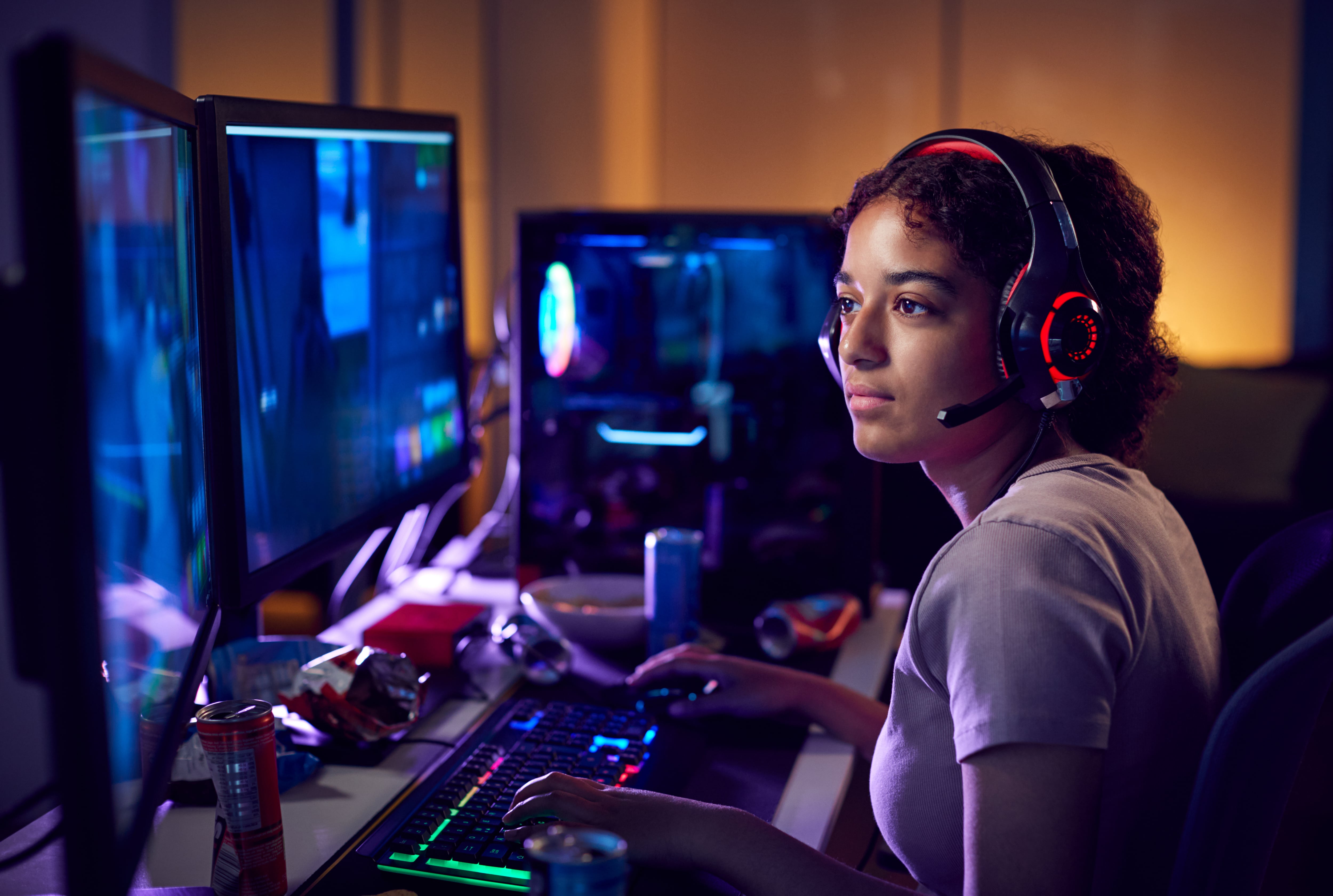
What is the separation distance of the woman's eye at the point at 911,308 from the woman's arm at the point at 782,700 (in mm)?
423

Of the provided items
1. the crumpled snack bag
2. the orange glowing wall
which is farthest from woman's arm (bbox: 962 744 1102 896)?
the orange glowing wall

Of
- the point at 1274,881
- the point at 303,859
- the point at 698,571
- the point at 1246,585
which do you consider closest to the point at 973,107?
the point at 1274,881

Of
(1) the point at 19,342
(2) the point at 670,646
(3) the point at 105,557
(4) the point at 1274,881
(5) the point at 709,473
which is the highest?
(1) the point at 19,342

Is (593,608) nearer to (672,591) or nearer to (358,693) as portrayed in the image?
(672,591)

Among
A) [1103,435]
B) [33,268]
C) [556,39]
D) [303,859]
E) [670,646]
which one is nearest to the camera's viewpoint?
[33,268]

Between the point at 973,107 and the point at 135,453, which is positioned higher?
the point at 973,107

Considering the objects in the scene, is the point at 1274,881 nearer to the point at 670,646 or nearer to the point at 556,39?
the point at 670,646

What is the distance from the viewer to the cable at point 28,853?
0.74m

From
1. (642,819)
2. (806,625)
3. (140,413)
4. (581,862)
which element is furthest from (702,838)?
(806,625)

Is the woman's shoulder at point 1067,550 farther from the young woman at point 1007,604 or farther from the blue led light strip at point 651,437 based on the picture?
the blue led light strip at point 651,437

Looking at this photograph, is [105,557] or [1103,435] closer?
[105,557]

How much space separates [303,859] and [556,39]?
104 inches

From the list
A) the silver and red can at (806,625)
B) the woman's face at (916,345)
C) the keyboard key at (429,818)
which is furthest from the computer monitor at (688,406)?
the keyboard key at (429,818)

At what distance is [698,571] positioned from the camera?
1242mm
